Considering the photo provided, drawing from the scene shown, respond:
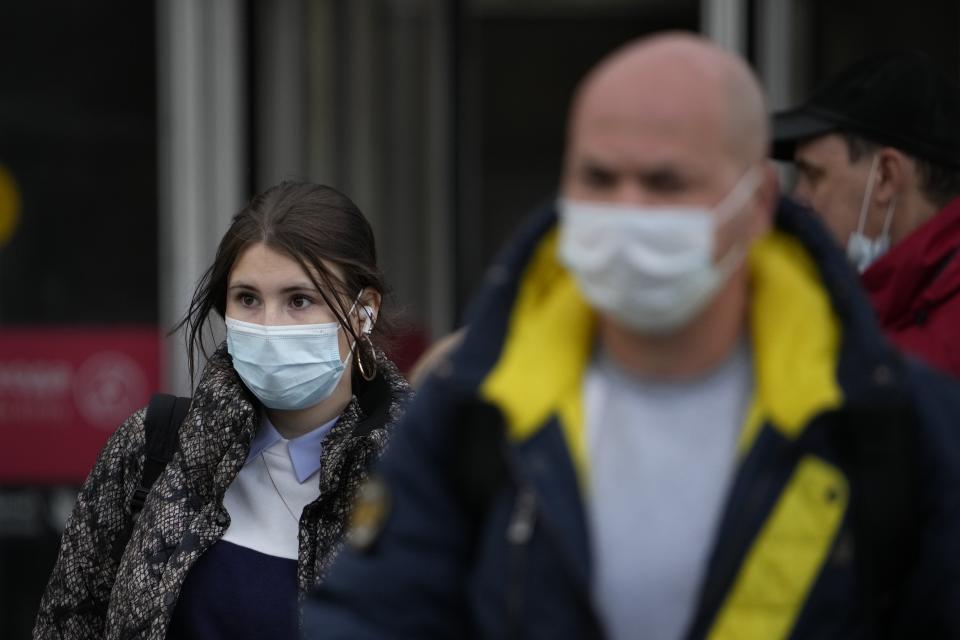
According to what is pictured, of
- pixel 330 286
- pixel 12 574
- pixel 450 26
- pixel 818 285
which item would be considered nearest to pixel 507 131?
pixel 450 26

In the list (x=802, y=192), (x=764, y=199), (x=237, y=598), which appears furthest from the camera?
(x=802, y=192)

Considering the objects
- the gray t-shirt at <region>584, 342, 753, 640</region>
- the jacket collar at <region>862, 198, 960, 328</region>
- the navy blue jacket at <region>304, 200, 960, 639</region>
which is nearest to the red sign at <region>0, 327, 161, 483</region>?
the jacket collar at <region>862, 198, 960, 328</region>

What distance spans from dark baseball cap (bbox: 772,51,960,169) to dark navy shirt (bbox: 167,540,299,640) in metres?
1.42

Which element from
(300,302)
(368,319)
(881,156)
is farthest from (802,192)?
(300,302)

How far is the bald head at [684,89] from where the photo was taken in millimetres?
1961

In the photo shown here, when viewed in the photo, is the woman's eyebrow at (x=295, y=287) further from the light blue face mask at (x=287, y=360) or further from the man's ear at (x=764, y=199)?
the man's ear at (x=764, y=199)

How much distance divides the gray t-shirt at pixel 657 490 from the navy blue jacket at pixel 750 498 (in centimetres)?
3

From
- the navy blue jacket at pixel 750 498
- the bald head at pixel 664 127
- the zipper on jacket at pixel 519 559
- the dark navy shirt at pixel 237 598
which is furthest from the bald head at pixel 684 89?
the dark navy shirt at pixel 237 598

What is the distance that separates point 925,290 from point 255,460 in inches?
53.0

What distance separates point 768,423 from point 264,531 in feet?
4.73

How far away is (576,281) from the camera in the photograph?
2066 millimetres

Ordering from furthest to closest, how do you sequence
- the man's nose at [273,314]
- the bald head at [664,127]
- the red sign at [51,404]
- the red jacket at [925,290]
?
the red sign at [51,404]
the man's nose at [273,314]
the red jacket at [925,290]
the bald head at [664,127]

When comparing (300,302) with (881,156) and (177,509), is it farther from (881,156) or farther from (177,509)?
(881,156)

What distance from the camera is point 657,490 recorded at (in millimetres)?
2020
